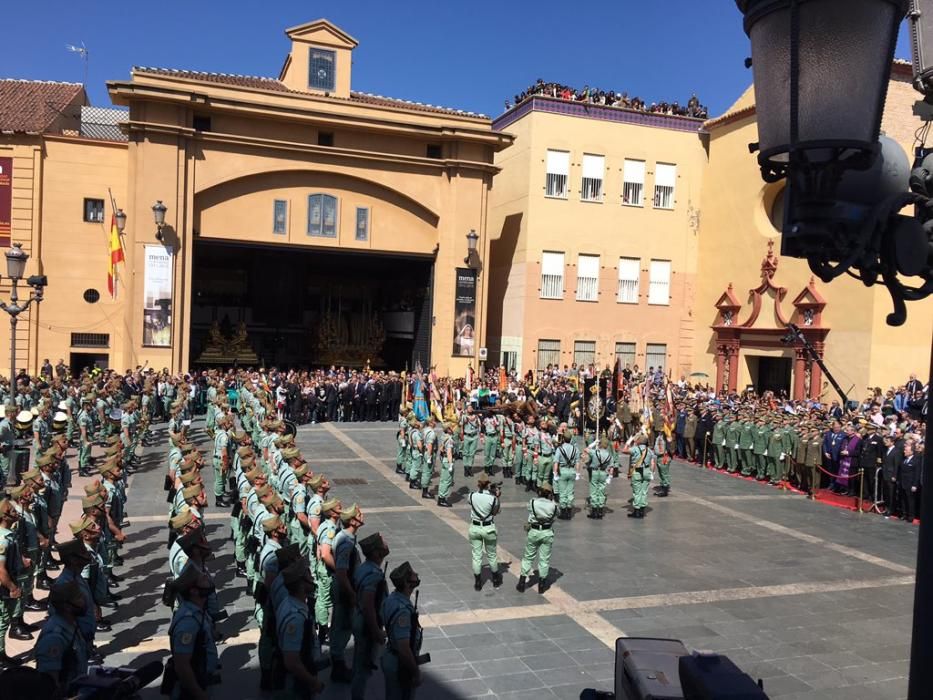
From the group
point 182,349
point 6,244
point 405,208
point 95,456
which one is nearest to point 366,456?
point 95,456

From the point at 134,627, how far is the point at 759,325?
27062 mm

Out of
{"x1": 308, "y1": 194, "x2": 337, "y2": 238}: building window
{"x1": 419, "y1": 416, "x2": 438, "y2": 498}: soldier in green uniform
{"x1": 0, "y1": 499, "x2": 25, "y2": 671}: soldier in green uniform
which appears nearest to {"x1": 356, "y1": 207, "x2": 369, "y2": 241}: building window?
{"x1": 308, "y1": 194, "x2": 337, "y2": 238}: building window

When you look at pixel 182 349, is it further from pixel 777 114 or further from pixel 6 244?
pixel 777 114

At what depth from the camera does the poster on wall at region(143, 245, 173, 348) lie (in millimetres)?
26531

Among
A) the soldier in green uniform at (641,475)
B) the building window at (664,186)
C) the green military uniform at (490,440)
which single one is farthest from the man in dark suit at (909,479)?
the building window at (664,186)

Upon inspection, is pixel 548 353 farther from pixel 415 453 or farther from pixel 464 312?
pixel 415 453

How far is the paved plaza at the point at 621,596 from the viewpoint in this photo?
25.7 ft

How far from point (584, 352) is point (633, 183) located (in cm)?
802

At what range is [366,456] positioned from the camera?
67.7 feet

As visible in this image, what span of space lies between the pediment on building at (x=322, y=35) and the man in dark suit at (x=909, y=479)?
25.1 metres

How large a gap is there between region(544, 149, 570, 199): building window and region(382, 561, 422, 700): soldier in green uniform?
2808 cm

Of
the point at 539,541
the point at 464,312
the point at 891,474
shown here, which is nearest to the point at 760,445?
the point at 891,474

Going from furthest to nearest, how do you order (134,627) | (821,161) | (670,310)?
(670,310), (134,627), (821,161)

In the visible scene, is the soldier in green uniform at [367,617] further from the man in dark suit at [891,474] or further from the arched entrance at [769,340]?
the arched entrance at [769,340]
